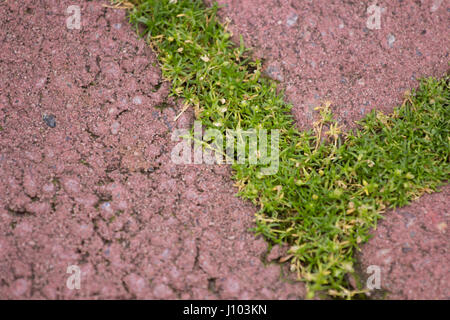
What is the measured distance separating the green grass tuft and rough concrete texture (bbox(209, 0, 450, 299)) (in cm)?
10

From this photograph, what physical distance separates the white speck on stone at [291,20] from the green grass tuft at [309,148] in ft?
1.22

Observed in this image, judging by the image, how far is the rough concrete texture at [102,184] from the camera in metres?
2.23

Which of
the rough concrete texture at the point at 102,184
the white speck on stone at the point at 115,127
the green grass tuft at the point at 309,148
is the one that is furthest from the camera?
the white speck on stone at the point at 115,127

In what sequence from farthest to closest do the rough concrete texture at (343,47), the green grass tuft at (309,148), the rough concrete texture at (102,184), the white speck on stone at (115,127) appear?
the rough concrete texture at (343,47)
the white speck on stone at (115,127)
the green grass tuft at (309,148)
the rough concrete texture at (102,184)

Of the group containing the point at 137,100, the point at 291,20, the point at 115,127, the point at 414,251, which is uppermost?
the point at 291,20

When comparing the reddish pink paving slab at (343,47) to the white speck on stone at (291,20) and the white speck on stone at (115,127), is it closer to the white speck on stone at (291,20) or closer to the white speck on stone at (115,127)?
the white speck on stone at (291,20)

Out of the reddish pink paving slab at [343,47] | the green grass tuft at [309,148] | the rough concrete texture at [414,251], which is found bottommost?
the rough concrete texture at [414,251]

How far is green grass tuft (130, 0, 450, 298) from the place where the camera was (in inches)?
93.6

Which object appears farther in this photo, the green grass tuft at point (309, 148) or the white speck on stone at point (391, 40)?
the white speck on stone at point (391, 40)

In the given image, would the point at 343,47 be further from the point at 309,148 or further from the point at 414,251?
the point at 414,251

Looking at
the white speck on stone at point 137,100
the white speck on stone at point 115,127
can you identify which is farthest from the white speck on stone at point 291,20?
the white speck on stone at point 115,127

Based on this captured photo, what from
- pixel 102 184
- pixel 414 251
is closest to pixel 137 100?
pixel 102 184

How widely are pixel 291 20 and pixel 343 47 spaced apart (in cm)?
42

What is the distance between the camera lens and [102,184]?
243cm
